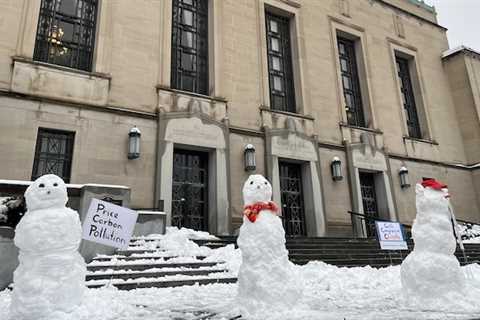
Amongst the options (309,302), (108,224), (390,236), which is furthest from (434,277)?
(108,224)

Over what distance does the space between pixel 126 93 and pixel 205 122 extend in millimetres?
2741

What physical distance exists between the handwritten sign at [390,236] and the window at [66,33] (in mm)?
9944

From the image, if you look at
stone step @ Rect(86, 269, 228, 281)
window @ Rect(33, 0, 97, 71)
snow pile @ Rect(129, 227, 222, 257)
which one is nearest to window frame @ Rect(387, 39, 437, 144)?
snow pile @ Rect(129, 227, 222, 257)

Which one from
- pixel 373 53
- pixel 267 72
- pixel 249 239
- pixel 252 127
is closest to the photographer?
pixel 249 239

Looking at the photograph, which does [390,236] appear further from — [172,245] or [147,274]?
[147,274]

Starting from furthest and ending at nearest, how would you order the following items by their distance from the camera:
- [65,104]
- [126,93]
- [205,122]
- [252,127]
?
[252,127] → [205,122] → [126,93] → [65,104]

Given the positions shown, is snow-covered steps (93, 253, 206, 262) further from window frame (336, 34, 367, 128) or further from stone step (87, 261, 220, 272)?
window frame (336, 34, 367, 128)

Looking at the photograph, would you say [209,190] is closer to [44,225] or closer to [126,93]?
[126,93]

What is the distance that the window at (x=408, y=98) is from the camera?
1888cm

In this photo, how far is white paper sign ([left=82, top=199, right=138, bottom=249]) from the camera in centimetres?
573

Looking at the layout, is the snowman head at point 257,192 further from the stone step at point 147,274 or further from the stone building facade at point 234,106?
the stone building facade at point 234,106

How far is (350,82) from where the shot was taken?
17469 mm

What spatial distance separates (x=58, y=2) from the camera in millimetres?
11414

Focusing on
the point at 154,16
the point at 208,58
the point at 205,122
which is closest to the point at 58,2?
the point at 154,16
